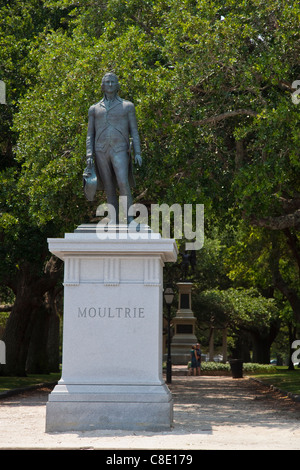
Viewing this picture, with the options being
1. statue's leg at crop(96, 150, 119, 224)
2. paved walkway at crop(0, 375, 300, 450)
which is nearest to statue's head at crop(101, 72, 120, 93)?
statue's leg at crop(96, 150, 119, 224)

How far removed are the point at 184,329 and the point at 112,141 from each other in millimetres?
32733

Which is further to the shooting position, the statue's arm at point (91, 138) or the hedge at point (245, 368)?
the hedge at point (245, 368)

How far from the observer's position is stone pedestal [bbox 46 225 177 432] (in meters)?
11.2

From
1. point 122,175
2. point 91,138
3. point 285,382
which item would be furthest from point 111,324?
point 285,382

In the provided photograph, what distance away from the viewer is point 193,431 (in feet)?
36.7

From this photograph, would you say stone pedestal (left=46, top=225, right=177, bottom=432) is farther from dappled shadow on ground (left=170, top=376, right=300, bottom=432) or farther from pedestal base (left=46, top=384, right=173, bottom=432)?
dappled shadow on ground (left=170, top=376, right=300, bottom=432)

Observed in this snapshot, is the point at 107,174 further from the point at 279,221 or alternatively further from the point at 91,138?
the point at 279,221

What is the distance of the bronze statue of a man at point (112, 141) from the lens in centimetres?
1227

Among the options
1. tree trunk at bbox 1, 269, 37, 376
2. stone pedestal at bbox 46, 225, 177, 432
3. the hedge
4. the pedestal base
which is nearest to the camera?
the pedestal base

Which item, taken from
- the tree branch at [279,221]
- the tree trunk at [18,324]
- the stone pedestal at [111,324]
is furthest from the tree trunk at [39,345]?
the stone pedestal at [111,324]

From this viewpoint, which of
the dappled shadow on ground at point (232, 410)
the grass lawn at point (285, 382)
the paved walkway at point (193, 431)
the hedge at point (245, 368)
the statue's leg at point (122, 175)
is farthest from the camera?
the hedge at point (245, 368)

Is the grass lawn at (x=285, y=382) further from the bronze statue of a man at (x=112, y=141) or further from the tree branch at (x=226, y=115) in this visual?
the bronze statue of a man at (x=112, y=141)

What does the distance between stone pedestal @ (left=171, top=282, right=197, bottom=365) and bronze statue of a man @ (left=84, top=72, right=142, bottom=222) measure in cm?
3146

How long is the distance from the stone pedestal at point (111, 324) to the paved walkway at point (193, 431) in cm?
61
